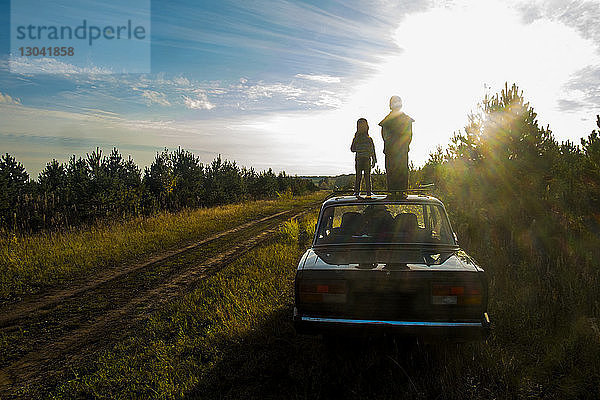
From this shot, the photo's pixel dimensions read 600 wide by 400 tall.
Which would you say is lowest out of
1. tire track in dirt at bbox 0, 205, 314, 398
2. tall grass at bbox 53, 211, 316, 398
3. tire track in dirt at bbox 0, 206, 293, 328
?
tire track in dirt at bbox 0, 206, 293, 328

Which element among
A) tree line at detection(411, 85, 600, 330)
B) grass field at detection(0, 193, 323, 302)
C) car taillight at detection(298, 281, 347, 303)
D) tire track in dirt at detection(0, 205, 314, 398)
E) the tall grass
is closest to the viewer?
car taillight at detection(298, 281, 347, 303)

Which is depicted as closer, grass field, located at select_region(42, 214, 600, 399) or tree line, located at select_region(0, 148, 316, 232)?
grass field, located at select_region(42, 214, 600, 399)

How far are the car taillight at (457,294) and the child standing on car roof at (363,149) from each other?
5.04 metres

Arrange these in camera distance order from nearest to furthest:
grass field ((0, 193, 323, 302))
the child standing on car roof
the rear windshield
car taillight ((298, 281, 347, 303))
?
car taillight ((298, 281, 347, 303))
the rear windshield
grass field ((0, 193, 323, 302))
the child standing on car roof

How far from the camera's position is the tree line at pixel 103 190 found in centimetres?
1452

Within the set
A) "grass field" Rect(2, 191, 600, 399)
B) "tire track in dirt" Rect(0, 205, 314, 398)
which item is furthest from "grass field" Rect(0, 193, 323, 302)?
"grass field" Rect(2, 191, 600, 399)

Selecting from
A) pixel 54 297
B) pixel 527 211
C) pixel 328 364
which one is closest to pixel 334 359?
pixel 328 364

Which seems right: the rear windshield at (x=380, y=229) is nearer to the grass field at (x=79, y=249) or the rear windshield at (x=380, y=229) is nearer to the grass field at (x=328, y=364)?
the grass field at (x=328, y=364)

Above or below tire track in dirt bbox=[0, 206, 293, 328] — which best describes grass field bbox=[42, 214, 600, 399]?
above

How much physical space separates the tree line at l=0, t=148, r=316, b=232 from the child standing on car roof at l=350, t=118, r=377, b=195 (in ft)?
35.7

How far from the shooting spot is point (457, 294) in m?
2.77

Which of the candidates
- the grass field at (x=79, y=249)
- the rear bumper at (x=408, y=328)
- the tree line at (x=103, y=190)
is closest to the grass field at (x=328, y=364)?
the rear bumper at (x=408, y=328)

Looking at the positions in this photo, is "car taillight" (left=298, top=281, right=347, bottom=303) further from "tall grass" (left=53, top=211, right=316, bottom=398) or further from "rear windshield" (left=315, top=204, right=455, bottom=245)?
"tall grass" (left=53, top=211, right=316, bottom=398)

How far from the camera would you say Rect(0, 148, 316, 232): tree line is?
14523 millimetres
